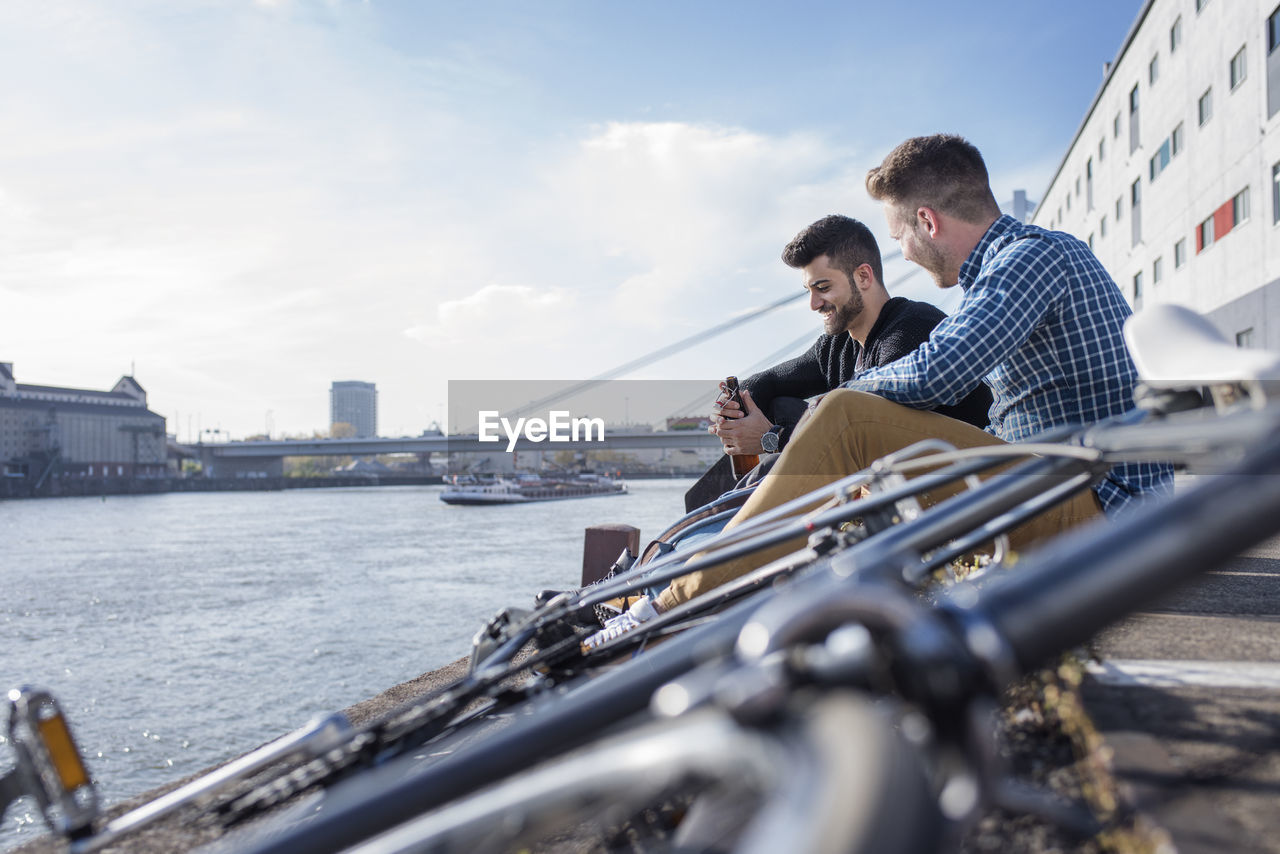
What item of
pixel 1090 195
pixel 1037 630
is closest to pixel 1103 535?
pixel 1037 630

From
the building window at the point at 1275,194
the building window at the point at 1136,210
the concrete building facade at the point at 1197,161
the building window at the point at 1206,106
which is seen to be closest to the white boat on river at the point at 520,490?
the concrete building facade at the point at 1197,161

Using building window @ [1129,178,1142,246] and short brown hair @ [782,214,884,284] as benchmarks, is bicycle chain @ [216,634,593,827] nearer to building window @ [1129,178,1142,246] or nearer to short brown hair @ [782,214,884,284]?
short brown hair @ [782,214,884,284]

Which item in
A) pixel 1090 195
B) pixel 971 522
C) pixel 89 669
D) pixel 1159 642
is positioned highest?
pixel 1090 195

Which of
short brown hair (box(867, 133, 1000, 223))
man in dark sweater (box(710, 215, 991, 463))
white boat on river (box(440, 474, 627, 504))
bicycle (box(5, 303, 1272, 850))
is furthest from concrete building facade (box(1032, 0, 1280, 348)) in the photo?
white boat on river (box(440, 474, 627, 504))

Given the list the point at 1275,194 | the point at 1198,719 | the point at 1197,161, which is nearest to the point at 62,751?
the point at 1198,719

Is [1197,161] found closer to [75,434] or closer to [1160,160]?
[1160,160]

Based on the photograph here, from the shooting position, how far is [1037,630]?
59cm

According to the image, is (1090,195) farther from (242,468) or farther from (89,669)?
(242,468)

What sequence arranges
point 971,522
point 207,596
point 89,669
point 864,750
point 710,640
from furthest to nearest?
point 207,596 → point 89,669 → point 971,522 → point 710,640 → point 864,750

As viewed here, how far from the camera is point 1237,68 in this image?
58.3 feet

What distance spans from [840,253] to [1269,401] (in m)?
3.03

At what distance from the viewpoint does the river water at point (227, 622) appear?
8977mm

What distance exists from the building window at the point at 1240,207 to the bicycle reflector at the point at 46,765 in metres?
21.4

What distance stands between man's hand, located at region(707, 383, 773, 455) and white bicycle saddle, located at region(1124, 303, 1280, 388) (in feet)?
9.62
